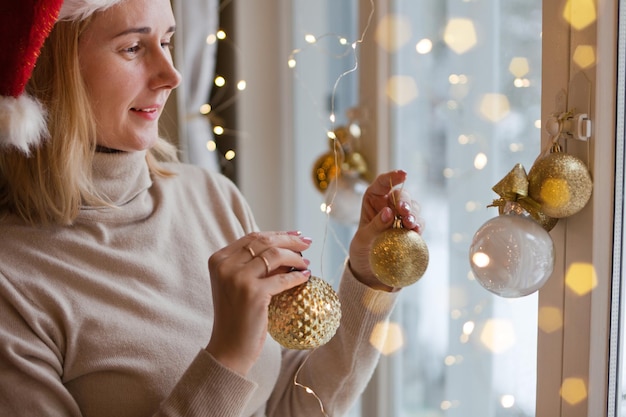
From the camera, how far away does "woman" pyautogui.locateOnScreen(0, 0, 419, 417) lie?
0.98 m

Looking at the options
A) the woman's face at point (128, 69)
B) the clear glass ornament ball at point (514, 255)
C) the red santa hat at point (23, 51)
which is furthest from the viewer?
the woman's face at point (128, 69)

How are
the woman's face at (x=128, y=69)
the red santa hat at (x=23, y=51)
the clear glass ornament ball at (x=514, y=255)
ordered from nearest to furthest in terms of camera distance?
1. the clear glass ornament ball at (x=514, y=255)
2. the red santa hat at (x=23, y=51)
3. the woman's face at (x=128, y=69)

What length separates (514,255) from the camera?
2.76 feet

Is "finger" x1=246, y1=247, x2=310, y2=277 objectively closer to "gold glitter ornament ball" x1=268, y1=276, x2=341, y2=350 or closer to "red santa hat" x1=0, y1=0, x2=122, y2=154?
"gold glitter ornament ball" x1=268, y1=276, x2=341, y2=350

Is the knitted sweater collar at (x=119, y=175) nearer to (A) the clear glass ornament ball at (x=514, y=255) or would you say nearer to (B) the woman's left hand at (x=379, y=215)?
(B) the woman's left hand at (x=379, y=215)

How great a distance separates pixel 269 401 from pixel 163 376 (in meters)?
0.25

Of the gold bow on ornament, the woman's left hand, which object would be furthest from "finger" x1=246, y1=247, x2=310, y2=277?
the gold bow on ornament

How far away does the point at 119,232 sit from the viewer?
1183mm

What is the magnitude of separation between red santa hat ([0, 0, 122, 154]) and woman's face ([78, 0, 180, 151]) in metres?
0.03

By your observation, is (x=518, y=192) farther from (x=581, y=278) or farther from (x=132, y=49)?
(x=132, y=49)

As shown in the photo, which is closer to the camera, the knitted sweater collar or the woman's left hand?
the woman's left hand

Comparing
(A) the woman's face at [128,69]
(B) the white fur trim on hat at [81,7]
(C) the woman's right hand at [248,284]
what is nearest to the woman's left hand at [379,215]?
(C) the woman's right hand at [248,284]

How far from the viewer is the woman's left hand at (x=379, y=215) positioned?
37.9 inches

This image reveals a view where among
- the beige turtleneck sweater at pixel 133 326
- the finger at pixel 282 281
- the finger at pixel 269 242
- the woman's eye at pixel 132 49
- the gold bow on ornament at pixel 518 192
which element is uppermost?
the woman's eye at pixel 132 49
